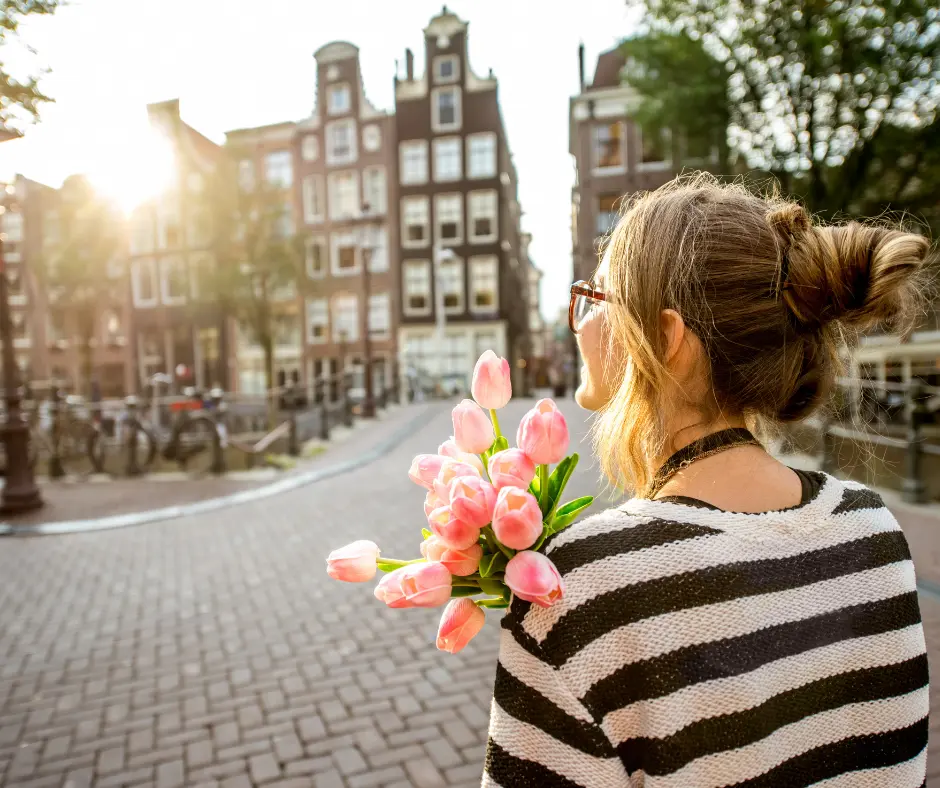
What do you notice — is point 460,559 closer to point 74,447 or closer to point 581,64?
point 74,447

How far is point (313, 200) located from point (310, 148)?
6.64 ft

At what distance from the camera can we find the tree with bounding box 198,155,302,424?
19.3 m

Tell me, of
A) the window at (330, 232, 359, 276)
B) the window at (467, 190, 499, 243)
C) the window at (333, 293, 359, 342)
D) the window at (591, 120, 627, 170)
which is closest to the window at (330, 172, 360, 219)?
the window at (330, 232, 359, 276)

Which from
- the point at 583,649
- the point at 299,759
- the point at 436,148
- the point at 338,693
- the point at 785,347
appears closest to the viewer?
the point at 583,649

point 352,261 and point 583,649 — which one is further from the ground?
point 352,261

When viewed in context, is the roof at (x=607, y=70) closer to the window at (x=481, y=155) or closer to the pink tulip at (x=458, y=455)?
the window at (x=481, y=155)

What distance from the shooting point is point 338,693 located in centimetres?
307

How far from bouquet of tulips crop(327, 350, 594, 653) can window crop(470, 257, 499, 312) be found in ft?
84.2

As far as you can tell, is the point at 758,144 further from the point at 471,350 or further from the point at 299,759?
the point at 471,350

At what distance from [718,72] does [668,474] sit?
13.7 m

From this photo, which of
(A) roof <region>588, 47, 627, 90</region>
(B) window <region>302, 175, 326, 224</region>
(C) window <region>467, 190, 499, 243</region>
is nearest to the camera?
(A) roof <region>588, 47, 627, 90</region>

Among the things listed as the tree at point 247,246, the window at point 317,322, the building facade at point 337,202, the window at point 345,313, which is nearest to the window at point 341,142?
the building facade at point 337,202

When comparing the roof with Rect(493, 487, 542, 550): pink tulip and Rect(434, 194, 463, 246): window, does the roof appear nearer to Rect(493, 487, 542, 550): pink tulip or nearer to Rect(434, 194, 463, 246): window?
Rect(434, 194, 463, 246): window

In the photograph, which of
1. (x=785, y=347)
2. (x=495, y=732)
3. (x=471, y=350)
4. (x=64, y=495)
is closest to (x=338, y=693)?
(x=495, y=732)
